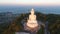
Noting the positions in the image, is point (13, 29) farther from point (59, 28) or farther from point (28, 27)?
point (59, 28)

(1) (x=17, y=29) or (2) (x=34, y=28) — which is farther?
(2) (x=34, y=28)

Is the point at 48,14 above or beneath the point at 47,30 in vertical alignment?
above

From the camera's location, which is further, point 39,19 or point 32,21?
point 32,21

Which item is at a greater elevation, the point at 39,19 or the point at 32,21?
the point at 39,19

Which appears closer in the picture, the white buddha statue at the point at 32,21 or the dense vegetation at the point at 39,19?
the dense vegetation at the point at 39,19

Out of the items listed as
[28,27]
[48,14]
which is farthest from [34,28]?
[48,14]

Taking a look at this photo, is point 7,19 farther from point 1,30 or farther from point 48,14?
point 48,14

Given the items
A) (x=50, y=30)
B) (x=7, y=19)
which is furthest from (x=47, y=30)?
(x=7, y=19)

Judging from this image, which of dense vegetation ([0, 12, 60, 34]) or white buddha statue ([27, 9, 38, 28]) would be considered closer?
dense vegetation ([0, 12, 60, 34])
